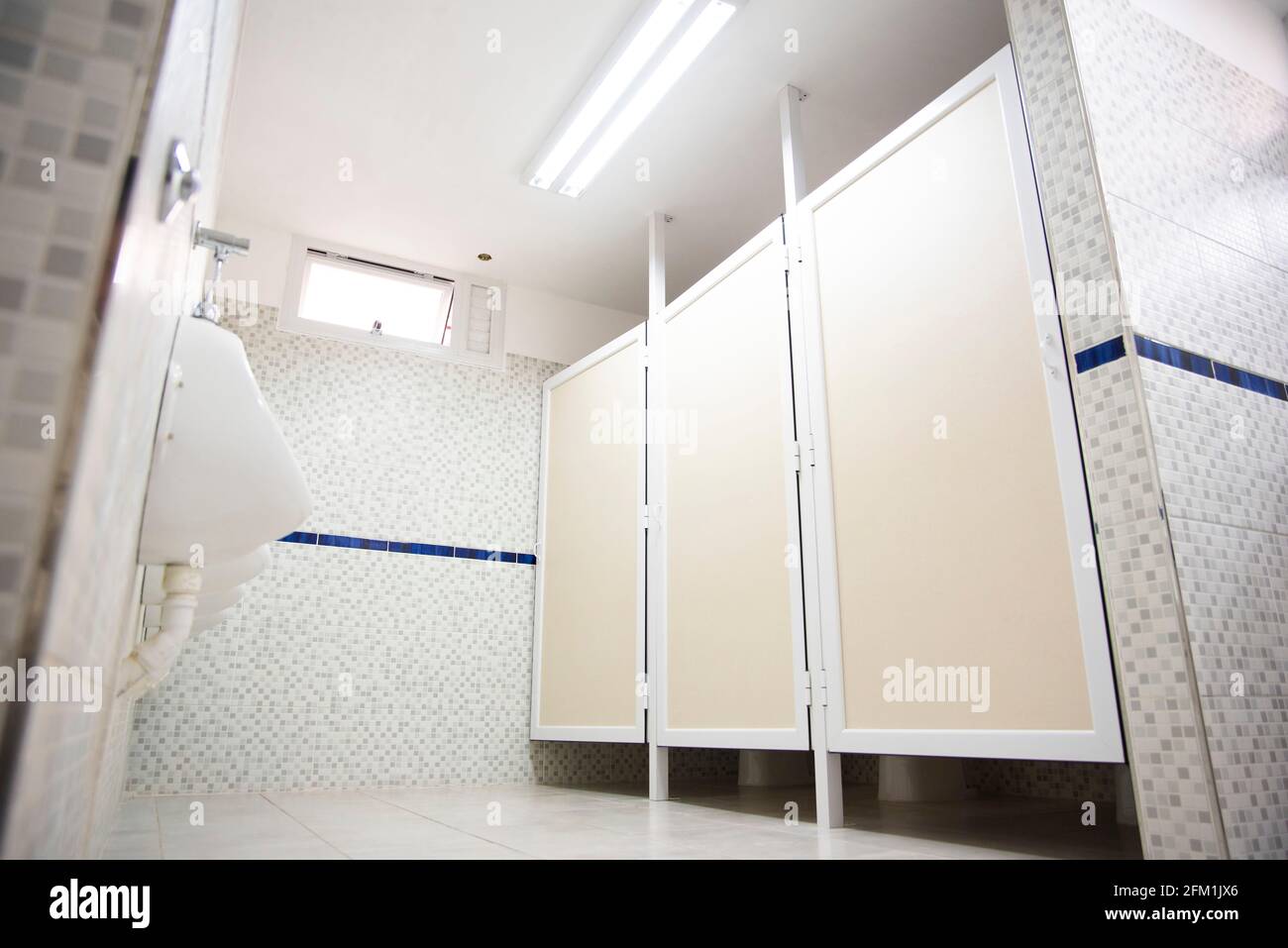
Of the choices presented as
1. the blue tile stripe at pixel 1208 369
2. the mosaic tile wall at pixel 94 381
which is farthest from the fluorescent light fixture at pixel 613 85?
the mosaic tile wall at pixel 94 381

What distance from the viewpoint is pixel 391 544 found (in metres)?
4.08

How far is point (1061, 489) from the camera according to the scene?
187cm

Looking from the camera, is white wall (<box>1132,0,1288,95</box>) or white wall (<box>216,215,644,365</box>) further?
white wall (<box>216,215,644,365</box>)

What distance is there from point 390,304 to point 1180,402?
12.8 ft

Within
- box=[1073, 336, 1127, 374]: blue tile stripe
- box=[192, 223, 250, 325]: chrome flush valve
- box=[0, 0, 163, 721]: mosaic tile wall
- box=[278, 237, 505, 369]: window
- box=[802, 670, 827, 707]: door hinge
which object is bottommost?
box=[802, 670, 827, 707]: door hinge

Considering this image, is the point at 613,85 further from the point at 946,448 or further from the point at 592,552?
the point at 592,552

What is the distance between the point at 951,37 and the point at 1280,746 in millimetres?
2565

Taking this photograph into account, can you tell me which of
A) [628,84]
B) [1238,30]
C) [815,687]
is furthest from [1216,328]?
[628,84]

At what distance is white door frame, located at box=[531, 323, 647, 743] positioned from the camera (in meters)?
3.46

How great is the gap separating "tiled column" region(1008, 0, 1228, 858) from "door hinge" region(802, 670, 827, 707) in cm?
93

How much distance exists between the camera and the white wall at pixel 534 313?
13.4 feet

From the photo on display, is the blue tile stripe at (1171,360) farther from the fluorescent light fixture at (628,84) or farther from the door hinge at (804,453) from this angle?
the fluorescent light fixture at (628,84)

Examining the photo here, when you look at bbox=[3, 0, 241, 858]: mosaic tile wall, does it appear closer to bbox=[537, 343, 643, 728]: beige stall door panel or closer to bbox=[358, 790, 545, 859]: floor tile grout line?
bbox=[358, 790, 545, 859]: floor tile grout line

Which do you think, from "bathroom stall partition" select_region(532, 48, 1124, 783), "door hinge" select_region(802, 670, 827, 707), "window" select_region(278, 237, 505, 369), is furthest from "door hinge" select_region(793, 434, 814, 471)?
"window" select_region(278, 237, 505, 369)
